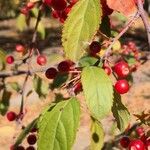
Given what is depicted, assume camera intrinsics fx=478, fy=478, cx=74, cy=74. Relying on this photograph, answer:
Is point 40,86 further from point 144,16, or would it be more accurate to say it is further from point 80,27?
point 144,16

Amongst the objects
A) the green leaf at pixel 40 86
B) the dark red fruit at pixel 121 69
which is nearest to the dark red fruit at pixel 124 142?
the dark red fruit at pixel 121 69

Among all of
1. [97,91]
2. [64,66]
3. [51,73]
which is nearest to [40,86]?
[51,73]

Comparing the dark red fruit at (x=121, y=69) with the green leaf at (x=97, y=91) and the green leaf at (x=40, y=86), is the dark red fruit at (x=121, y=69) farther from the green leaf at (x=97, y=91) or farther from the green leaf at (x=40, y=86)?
the green leaf at (x=40, y=86)

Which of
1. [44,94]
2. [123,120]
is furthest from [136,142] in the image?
[44,94]

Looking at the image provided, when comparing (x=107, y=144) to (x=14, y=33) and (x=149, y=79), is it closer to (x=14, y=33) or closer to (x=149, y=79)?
(x=149, y=79)

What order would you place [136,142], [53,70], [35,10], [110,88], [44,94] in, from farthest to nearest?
1. [35,10]
2. [44,94]
3. [53,70]
4. [136,142]
5. [110,88]

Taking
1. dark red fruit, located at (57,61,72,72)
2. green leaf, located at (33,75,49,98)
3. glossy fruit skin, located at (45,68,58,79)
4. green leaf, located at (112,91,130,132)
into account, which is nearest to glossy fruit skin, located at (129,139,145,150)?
green leaf, located at (112,91,130,132)
